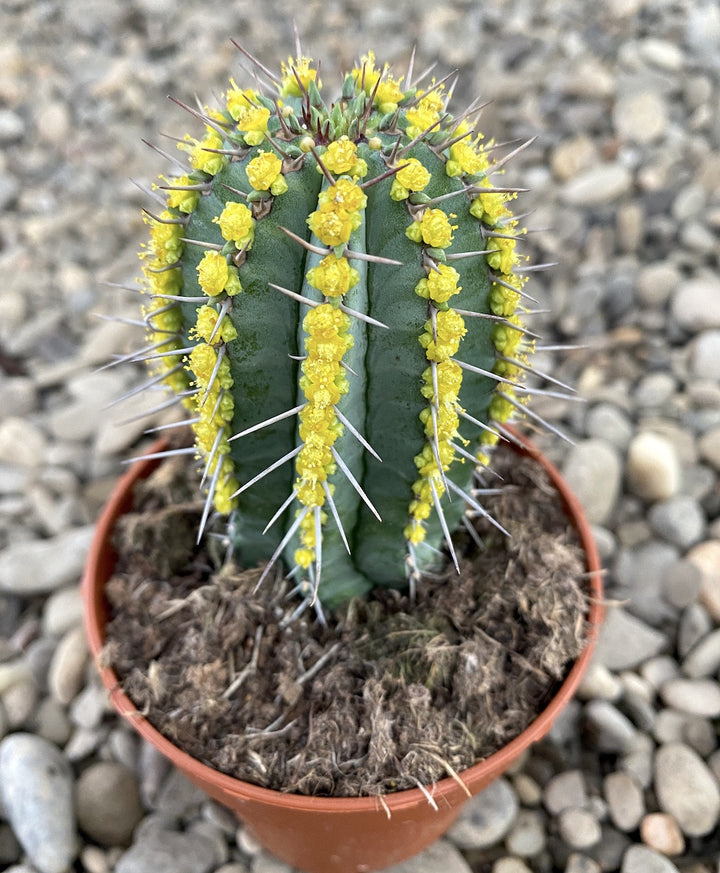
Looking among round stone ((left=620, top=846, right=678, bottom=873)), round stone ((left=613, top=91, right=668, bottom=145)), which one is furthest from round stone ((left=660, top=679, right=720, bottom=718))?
round stone ((left=613, top=91, right=668, bottom=145))

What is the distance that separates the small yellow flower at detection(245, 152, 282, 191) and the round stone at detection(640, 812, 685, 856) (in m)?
1.49

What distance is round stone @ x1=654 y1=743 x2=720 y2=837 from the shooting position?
157 centimetres

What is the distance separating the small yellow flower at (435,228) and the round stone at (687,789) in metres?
1.31

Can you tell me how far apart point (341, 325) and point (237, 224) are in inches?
7.1

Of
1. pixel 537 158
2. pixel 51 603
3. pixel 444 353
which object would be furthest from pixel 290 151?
pixel 537 158

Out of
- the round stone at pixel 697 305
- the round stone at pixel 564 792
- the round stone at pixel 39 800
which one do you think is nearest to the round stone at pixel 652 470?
the round stone at pixel 697 305

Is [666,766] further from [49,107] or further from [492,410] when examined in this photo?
[49,107]

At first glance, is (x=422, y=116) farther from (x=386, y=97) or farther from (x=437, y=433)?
(x=437, y=433)

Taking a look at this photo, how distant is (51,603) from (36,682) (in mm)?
197

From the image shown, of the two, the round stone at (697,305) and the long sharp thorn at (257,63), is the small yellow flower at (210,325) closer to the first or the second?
the long sharp thorn at (257,63)

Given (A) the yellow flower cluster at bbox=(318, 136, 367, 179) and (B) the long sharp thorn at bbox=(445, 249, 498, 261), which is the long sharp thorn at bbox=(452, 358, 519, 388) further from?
(A) the yellow flower cluster at bbox=(318, 136, 367, 179)

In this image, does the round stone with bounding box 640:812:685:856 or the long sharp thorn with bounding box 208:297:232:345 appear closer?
the long sharp thorn with bounding box 208:297:232:345

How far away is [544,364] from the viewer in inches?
95.7

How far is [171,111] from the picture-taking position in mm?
3461
